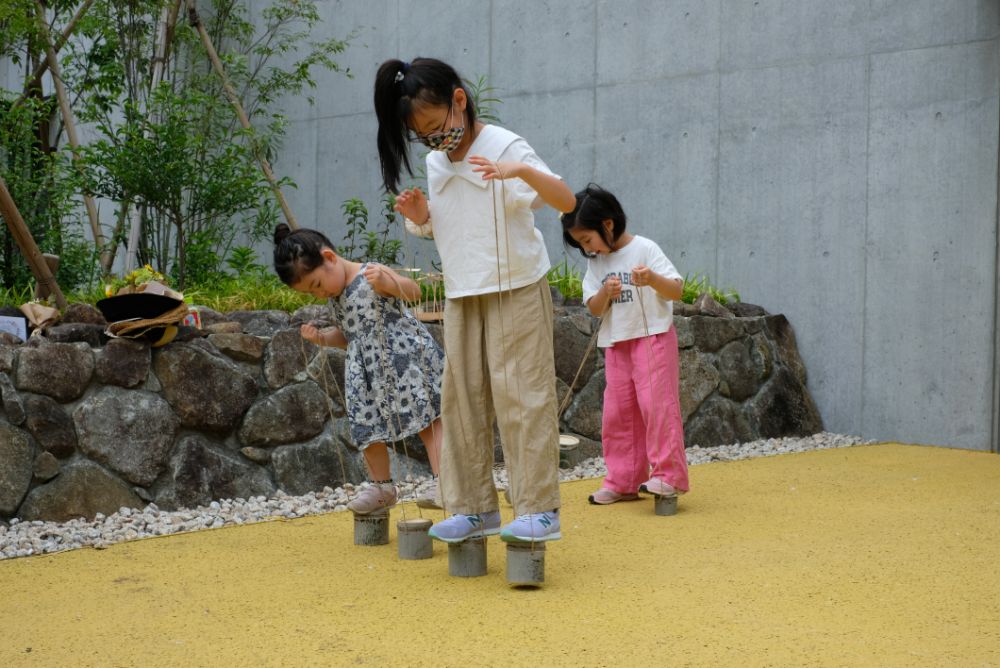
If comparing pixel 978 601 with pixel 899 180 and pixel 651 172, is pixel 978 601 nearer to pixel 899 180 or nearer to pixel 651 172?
pixel 899 180

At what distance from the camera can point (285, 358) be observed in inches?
159

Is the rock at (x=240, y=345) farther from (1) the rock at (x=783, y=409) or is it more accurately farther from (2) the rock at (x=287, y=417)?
(1) the rock at (x=783, y=409)

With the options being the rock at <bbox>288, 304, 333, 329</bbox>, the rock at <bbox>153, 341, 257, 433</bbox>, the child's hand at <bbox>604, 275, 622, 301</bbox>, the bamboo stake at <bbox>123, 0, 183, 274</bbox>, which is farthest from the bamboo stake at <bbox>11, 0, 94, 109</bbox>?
the child's hand at <bbox>604, 275, 622, 301</bbox>

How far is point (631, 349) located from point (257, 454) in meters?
1.41

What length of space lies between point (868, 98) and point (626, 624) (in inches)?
163

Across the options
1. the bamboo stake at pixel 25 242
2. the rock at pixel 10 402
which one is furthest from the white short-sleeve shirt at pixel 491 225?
the bamboo stake at pixel 25 242

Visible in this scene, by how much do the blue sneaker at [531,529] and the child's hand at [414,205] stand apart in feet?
2.46

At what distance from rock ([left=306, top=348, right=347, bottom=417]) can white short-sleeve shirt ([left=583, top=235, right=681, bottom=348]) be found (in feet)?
3.45

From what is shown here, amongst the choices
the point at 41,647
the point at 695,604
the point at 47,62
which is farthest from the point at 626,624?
the point at 47,62

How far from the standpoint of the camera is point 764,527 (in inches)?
126

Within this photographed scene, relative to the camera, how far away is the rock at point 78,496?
3.39 meters

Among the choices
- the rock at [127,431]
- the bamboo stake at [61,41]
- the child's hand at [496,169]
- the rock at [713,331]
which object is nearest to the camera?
the child's hand at [496,169]

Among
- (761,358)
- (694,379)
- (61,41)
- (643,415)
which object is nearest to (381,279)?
(643,415)

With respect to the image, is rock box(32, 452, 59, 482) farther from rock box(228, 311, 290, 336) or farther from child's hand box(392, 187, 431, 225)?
child's hand box(392, 187, 431, 225)
